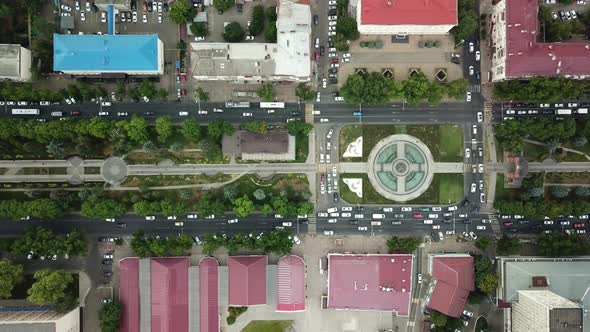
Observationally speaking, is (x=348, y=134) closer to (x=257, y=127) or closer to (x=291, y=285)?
(x=257, y=127)

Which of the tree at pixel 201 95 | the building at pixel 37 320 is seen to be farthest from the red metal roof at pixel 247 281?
the tree at pixel 201 95

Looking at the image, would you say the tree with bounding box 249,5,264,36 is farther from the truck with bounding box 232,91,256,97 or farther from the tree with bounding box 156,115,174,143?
the tree with bounding box 156,115,174,143

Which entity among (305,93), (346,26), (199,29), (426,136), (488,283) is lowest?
(488,283)

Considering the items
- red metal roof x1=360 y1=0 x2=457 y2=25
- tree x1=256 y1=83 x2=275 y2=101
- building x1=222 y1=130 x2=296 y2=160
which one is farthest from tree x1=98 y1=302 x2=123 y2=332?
red metal roof x1=360 y1=0 x2=457 y2=25

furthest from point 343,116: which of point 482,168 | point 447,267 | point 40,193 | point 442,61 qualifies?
point 40,193

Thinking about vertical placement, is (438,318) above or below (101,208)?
below

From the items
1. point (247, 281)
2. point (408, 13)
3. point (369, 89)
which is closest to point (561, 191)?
point (369, 89)

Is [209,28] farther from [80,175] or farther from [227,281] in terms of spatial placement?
[227,281]
